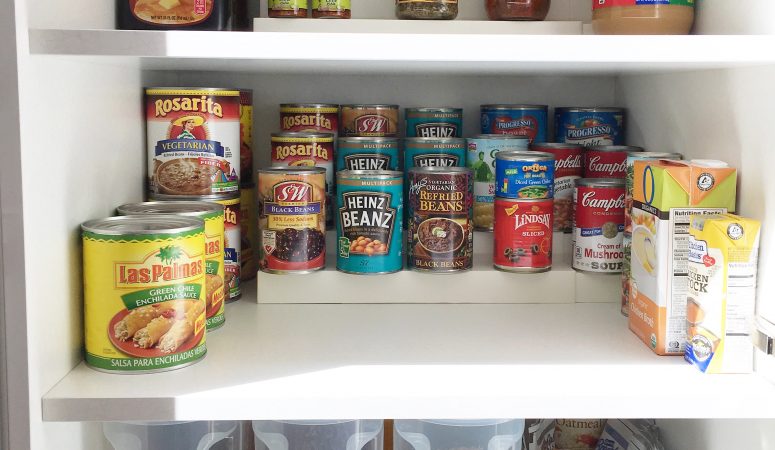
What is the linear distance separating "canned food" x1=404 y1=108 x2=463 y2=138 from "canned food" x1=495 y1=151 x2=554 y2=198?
0.18 metres

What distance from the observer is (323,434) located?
46.9 inches

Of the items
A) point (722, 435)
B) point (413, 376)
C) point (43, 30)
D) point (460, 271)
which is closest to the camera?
point (43, 30)

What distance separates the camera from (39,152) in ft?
2.96

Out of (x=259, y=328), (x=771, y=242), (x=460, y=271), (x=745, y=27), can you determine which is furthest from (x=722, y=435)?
(x=259, y=328)

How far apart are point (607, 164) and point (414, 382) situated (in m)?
0.60

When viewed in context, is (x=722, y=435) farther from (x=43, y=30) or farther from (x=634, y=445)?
(x=43, y=30)

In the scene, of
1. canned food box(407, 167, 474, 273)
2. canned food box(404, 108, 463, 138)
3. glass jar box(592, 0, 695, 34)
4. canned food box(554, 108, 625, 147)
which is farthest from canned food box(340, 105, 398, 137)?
glass jar box(592, 0, 695, 34)

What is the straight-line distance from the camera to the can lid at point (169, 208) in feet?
3.73

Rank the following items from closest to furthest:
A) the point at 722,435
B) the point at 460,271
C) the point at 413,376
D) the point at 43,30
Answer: the point at 43,30
the point at 413,376
the point at 722,435
the point at 460,271

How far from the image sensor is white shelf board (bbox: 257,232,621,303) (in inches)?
52.1

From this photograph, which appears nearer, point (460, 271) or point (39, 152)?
point (39, 152)

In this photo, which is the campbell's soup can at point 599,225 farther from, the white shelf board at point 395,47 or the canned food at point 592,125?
the white shelf board at point 395,47

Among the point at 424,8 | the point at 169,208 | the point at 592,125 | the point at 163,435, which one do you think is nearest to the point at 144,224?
the point at 169,208

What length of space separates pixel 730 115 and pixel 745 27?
115mm
